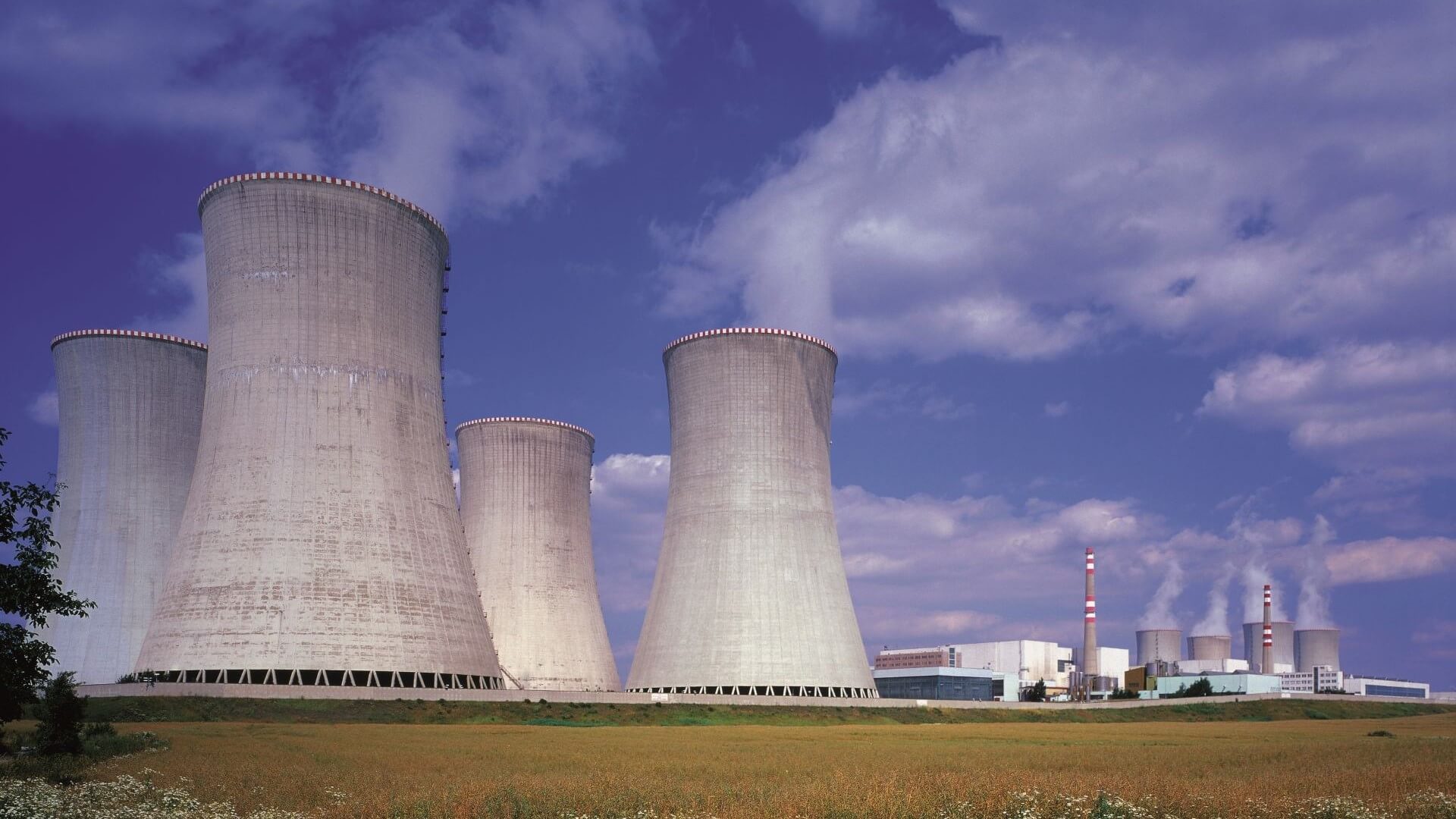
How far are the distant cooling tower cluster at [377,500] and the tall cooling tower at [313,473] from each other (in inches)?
2.5

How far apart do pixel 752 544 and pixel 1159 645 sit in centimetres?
7447

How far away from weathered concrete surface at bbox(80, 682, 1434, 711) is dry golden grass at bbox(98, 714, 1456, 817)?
3.25 meters

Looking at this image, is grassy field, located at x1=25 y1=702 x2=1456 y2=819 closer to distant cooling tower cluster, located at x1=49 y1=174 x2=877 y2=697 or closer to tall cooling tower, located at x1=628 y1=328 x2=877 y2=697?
distant cooling tower cluster, located at x1=49 y1=174 x2=877 y2=697

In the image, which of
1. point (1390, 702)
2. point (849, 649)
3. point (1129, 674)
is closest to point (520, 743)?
point (849, 649)

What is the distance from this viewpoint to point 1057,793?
424 inches

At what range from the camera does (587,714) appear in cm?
3503

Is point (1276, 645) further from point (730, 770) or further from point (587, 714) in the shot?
point (730, 770)

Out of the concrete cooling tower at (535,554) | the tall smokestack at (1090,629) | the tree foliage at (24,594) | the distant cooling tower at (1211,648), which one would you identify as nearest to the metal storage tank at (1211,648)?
the distant cooling tower at (1211,648)

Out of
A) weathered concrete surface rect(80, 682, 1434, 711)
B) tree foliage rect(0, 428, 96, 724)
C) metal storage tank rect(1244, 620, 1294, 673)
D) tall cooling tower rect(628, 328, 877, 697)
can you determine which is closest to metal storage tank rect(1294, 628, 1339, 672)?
metal storage tank rect(1244, 620, 1294, 673)

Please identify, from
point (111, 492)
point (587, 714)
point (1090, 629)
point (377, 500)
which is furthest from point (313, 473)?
point (1090, 629)

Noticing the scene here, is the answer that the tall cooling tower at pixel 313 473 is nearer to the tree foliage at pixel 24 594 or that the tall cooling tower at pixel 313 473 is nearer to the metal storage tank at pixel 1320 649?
the tree foliage at pixel 24 594

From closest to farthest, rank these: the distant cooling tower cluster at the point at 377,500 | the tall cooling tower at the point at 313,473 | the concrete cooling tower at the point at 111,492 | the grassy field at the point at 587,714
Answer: the grassy field at the point at 587,714 < the tall cooling tower at the point at 313,473 < the distant cooling tower cluster at the point at 377,500 < the concrete cooling tower at the point at 111,492

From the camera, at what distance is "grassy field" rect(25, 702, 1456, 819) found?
32.7ft

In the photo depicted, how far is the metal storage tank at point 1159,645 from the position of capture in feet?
337
